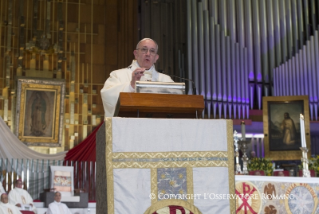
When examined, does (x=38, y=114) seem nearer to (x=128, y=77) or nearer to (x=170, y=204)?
(x=128, y=77)

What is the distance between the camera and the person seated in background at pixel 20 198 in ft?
29.9

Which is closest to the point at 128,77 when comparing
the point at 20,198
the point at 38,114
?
the point at 20,198

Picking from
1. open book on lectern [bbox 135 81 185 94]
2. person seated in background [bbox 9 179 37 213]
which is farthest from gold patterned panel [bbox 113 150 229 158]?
person seated in background [bbox 9 179 37 213]

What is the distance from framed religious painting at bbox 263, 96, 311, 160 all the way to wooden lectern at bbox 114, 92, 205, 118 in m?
6.37

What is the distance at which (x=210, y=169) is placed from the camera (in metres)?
3.03

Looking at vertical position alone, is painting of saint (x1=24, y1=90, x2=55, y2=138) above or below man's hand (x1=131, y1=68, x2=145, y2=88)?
above

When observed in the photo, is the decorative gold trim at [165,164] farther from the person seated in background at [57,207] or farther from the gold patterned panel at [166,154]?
the person seated in background at [57,207]

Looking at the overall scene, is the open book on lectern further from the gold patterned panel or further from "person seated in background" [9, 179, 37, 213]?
"person seated in background" [9, 179, 37, 213]

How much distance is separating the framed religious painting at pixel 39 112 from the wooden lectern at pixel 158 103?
753 cm

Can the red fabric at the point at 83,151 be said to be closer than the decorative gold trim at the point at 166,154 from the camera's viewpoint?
No

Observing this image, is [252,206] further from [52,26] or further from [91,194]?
[52,26]

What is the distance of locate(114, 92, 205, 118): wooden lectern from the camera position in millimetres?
2959

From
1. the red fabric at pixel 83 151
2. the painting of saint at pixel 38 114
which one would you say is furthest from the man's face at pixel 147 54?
the painting of saint at pixel 38 114

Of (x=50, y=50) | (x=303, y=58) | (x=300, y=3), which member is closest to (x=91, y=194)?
(x=50, y=50)
